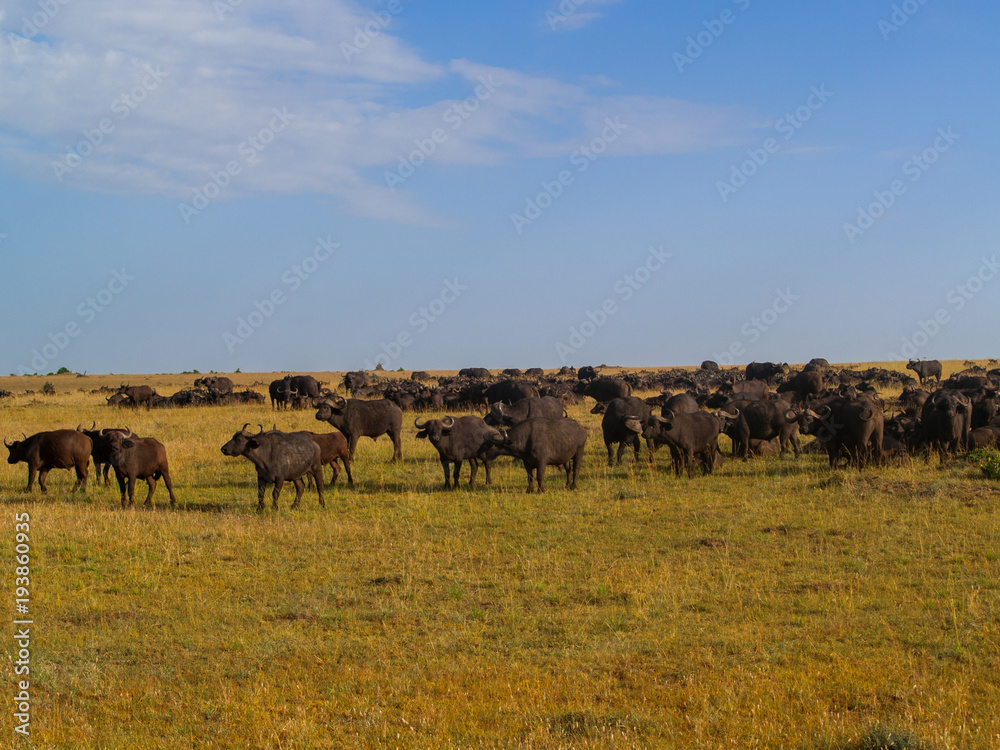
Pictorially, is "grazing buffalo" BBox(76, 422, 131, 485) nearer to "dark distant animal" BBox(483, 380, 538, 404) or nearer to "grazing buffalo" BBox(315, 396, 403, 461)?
"grazing buffalo" BBox(315, 396, 403, 461)

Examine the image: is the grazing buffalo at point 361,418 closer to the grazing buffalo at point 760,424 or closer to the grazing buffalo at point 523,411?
the grazing buffalo at point 523,411

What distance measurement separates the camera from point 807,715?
7379 mm

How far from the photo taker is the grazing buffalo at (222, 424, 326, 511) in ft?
53.9

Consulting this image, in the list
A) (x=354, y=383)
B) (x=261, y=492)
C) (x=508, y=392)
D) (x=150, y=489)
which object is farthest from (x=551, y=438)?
(x=354, y=383)

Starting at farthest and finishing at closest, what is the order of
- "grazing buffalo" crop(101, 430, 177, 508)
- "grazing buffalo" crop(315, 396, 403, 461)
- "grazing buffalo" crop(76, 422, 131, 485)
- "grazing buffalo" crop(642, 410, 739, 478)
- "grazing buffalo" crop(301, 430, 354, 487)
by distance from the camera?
"grazing buffalo" crop(315, 396, 403, 461) < "grazing buffalo" crop(642, 410, 739, 478) < "grazing buffalo" crop(301, 430, 354, 487) < "grazing buffalo" crop(76, 422, 131, 485) < "grazing buffalo" crop(101, 430, 177, 508)

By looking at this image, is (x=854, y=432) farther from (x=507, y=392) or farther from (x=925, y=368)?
(x=925, y=368)

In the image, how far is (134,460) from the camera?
57.8 feet

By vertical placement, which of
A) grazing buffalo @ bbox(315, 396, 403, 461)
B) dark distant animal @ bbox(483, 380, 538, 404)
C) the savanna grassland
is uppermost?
dark distant animal @ bbox(483, 380, 538, 404)

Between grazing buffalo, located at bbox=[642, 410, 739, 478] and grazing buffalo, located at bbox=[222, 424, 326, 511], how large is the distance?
7154 millimetres

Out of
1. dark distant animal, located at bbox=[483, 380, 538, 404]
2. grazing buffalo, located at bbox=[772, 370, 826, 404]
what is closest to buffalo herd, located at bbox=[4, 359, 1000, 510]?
grazing buffalo, located at bbox=[772, 370, 826, 404]

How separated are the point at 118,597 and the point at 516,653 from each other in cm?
562

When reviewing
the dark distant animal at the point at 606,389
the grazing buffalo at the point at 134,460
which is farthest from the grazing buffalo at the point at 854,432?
the dark distant animal at the point at 606,389

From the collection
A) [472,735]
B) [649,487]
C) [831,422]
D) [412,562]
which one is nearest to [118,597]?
[412,562]

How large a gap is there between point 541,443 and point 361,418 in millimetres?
6341
